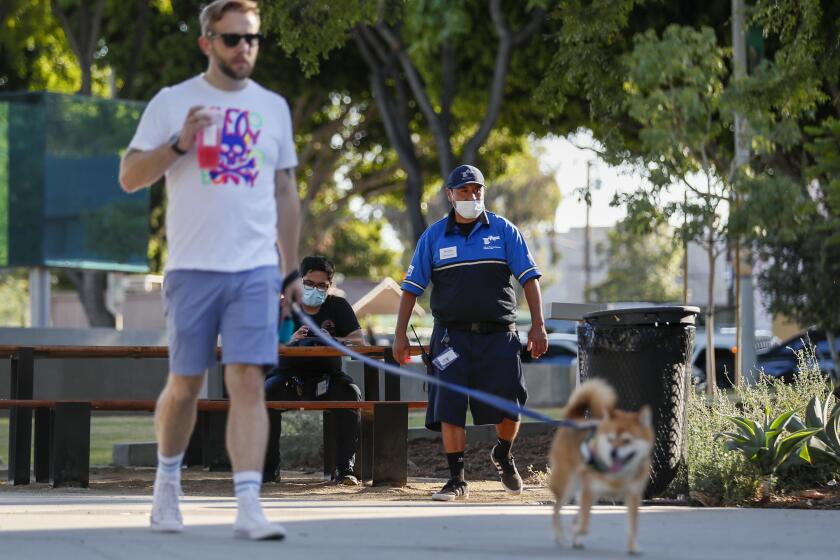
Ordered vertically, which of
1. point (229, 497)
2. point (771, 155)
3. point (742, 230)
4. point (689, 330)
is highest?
point (771, 155)

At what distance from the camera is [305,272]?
10.0 meters

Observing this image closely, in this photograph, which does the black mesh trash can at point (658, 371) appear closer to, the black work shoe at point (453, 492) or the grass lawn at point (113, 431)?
the black work shoe at point (453, 492)

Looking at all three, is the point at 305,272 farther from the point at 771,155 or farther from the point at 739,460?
the point at 771,155

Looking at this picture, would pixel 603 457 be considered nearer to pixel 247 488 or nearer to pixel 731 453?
pixel 247 488

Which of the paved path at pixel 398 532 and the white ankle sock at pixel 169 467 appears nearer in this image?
the paved path at pixel 398 532

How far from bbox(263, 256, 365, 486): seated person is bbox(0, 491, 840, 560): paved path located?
2019mm

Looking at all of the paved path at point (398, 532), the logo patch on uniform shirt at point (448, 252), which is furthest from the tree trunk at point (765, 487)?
the logo patch on uniform shirt at point (448, 252)

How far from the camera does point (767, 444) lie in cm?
834

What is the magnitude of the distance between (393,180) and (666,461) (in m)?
28.8

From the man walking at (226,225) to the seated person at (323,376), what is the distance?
4.08 metres

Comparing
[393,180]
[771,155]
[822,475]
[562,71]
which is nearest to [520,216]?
[393,180]

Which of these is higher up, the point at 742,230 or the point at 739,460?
the point at 742,230

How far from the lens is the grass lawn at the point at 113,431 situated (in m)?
15.0

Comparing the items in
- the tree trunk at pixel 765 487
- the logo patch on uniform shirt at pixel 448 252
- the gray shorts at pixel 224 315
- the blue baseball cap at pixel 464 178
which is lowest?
the tree trunk at pixel 765 487
